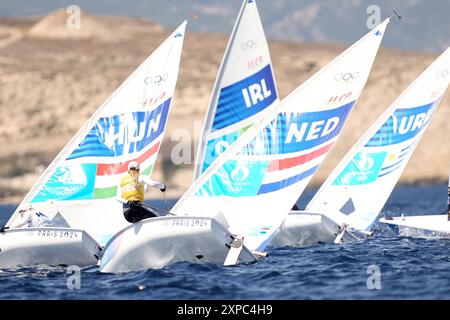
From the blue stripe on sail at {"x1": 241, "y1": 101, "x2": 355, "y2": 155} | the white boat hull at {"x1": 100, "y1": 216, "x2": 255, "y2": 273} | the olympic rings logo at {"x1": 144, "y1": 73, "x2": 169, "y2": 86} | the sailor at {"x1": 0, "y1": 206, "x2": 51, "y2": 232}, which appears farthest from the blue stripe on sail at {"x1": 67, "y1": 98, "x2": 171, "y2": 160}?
the white boat hull at {"x1": 100, "y1": 216, "x2": 255, "y2": 273}

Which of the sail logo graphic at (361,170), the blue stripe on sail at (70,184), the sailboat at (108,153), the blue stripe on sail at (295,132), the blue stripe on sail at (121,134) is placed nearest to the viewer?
the blue stripe on sail at (295,132)

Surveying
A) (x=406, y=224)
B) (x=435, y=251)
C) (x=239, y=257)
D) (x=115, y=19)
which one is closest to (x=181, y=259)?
(x=239, y=257)

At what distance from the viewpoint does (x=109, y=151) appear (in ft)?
94.6

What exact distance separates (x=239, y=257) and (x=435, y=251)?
640 centimetres

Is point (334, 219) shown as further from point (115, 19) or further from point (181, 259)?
point (115, 19)

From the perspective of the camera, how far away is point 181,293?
1973 cm

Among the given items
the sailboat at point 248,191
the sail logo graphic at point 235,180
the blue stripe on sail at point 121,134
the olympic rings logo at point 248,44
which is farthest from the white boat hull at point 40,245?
the olympic rings logo at point 248,44

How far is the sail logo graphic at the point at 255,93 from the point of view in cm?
3002

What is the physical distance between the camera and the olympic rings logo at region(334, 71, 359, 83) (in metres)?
27.1

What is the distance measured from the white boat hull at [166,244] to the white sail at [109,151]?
4.89 meters

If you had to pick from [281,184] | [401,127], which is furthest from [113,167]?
[401,127]

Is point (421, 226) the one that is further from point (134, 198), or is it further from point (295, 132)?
point (134, 198)

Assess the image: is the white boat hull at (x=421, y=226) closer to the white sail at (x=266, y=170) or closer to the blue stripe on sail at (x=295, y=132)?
the blue stripe on sail at (x=295, y=132)

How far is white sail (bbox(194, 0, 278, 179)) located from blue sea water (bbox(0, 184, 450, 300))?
4720 millimetres
